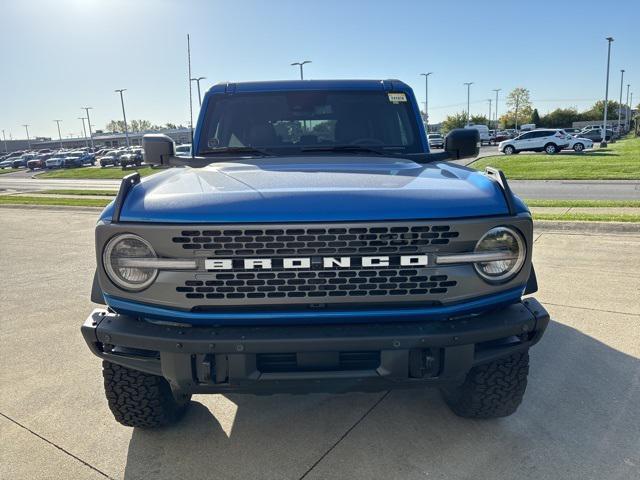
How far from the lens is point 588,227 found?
8047mm

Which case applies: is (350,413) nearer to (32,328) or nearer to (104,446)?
(104,446)

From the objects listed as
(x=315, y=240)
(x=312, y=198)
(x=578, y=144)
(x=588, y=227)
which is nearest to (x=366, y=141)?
(x=312, y=198)

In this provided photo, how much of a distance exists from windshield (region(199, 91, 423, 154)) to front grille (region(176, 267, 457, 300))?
1664 mm

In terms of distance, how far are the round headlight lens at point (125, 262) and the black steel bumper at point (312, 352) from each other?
201mm

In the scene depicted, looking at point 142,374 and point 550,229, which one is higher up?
point 142,374

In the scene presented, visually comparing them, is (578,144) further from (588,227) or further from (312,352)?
(312,352)

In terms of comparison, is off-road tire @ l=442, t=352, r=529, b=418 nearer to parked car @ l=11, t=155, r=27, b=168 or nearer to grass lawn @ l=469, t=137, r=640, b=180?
grass lawn @ l=469, t=137, r=640, b=180

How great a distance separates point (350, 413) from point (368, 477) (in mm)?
595

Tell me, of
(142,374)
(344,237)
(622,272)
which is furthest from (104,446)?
(622,272)

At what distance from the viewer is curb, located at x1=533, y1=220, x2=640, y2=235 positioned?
784 cm

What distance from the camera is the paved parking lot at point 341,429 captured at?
8.57 ft

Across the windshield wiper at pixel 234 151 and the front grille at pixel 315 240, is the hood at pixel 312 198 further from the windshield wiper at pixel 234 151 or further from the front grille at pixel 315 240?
the windshield wiper at pixel 234 151

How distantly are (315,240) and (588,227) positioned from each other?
7178mm

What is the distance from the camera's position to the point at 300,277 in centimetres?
227
